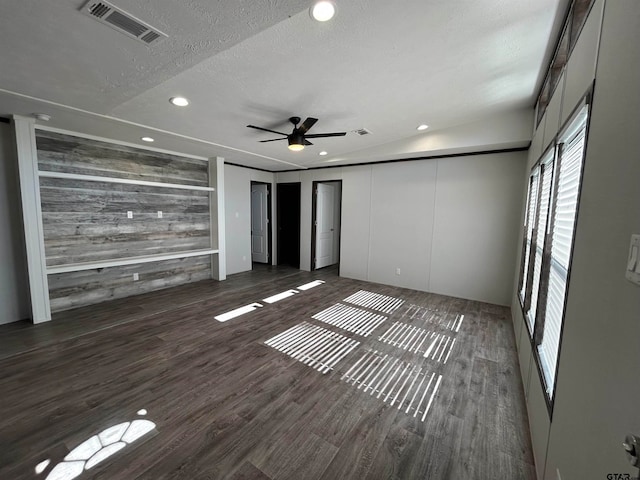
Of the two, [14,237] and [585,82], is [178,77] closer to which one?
[585,82]

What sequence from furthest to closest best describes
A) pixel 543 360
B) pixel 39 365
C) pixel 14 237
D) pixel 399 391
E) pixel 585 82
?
1. pixel 14 237
2. pixel 39 365
3. pixel 399 391
4. pixel 543 360
5. pixel 585 82

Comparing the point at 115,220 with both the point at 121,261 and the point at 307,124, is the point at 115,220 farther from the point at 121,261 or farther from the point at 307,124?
the point at 307,124

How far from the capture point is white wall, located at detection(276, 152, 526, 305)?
4.17 meters

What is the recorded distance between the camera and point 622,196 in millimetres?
833

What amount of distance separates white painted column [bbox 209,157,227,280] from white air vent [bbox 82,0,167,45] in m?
3.61

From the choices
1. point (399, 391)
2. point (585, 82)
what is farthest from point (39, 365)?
point (585, 82)

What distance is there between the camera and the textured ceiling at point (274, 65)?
5.31ft

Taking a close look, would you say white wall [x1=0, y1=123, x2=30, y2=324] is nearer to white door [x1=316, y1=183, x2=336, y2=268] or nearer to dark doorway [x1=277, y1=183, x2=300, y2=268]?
dark doorway [x1=277, y1=183, x2=300, y2=268]

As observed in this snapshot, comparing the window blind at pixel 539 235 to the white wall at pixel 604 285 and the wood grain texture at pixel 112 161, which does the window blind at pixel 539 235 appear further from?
the wood grain texture at pixel 112 161

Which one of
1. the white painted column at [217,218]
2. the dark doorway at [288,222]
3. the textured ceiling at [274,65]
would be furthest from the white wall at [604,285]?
the dark doorway at [288,222]

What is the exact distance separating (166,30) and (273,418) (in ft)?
8.79

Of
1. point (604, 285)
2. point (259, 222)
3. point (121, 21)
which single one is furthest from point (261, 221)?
point (604, 285)

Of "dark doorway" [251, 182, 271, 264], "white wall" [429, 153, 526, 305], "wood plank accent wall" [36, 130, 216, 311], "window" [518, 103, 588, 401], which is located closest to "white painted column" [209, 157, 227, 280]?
"wood plank accent wall" [36, 130, 216, 311]

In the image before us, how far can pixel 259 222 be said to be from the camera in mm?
7121
